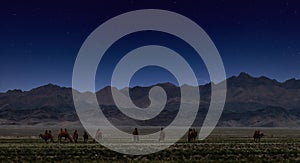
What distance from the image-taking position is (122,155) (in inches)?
1328

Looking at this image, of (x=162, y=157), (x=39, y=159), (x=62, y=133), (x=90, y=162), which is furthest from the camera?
(x=62, y=133)

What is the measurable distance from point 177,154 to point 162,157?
2.49m

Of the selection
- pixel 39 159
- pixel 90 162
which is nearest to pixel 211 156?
pixel 90 162

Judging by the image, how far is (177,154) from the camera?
113 ft

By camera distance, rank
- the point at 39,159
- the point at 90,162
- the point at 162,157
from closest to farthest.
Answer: the point at 90,162 < the point at 39,159 < the point at 162,157

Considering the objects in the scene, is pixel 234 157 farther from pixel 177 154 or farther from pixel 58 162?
pixel 58 162

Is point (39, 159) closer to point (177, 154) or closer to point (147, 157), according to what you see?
point (147, 157)

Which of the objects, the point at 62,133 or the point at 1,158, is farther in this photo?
the point at 62,133

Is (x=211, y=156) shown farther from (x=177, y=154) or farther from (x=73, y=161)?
(x=73, y=161)

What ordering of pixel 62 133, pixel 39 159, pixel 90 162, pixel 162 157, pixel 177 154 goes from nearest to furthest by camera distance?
pixel 90 162, pixel 39 159, pixel 162 157, pixel 177 154, pixel 62 133

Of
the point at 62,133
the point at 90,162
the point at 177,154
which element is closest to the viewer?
the point at 90,162

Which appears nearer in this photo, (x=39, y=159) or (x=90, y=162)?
(x=90, y=162)

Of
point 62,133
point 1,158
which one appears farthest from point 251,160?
point 62,133

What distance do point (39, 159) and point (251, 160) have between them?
13.7 meters
